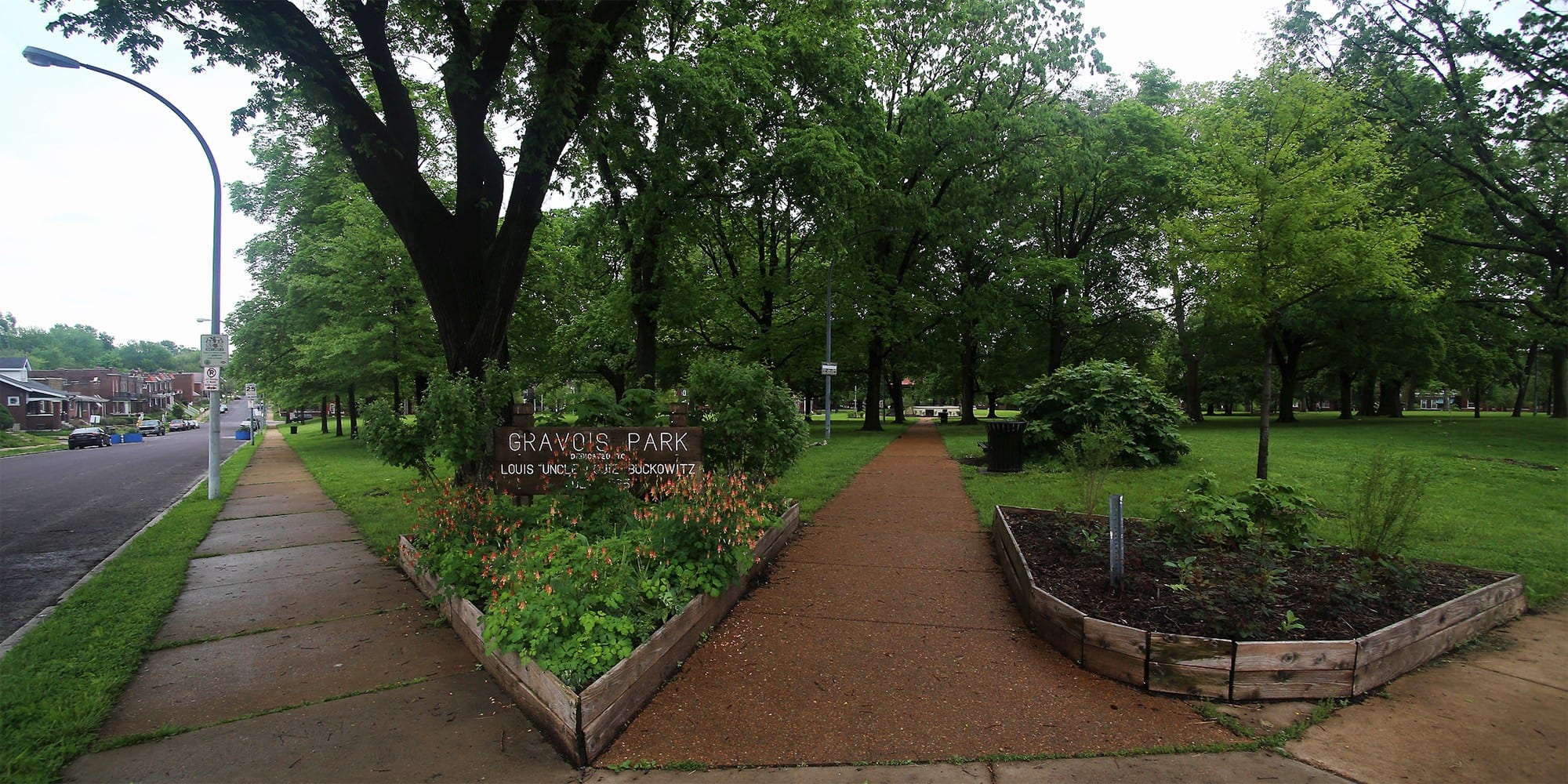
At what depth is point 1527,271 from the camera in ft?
67.5

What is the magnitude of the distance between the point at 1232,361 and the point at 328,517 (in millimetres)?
38559

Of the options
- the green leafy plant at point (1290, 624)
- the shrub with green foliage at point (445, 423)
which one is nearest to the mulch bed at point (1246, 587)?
the green leafy plant at point (1290, 624)

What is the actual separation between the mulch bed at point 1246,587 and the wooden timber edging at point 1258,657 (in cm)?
12

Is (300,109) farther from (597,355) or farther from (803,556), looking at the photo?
(597,355)

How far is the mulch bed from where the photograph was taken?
3.65 metres

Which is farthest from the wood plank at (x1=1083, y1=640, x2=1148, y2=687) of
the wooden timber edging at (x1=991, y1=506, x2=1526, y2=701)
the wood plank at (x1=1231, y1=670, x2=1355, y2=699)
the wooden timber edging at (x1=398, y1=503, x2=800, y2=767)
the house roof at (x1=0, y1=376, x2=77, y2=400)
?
the house roof at (x1=0, y1=376, x2=77, y2=400)

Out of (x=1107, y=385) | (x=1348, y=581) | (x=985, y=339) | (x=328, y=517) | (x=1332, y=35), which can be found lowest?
(x=328, y=517)

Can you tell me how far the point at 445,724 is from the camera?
10.7ft

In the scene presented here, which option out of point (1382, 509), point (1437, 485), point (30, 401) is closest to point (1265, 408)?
point (1437, 485)

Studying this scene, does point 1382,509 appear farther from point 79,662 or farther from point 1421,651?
point 79,662

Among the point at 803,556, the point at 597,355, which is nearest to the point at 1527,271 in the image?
the point at 803,556

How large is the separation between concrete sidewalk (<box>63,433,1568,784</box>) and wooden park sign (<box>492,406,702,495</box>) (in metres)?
1.52

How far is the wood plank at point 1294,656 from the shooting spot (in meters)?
3.33

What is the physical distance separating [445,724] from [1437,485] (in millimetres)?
12637
